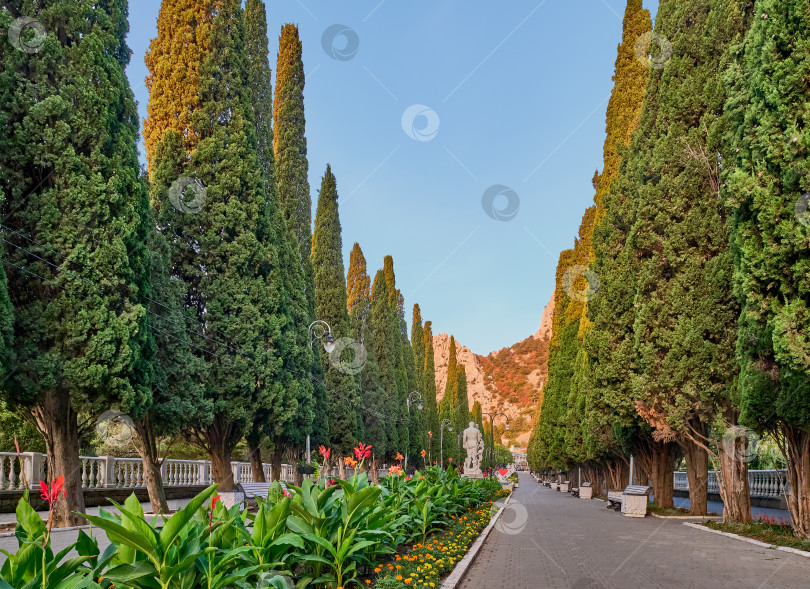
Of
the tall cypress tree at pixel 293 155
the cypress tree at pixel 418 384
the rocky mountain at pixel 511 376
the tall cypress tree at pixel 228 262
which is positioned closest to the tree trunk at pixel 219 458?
the tall cypress tree at pixel 228 262

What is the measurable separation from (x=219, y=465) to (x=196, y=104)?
942 centimetres

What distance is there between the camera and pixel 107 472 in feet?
49.1

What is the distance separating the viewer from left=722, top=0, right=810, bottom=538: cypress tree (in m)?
9.14

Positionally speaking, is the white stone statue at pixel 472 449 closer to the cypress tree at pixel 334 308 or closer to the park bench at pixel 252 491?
the cypress tree at pixel 334 308

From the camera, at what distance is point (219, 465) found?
17047mm

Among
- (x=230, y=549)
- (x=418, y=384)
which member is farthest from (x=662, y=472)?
(x=418, y=384)

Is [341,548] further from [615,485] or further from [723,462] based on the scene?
[615,485]

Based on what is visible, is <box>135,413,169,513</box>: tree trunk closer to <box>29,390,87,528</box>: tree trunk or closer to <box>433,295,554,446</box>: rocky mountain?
<box>29,390,87,528</box>: tree trunk

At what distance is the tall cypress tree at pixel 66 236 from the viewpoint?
1079 centimetres

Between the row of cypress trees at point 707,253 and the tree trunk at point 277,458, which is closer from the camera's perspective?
the row of cypress trees at point 707,253

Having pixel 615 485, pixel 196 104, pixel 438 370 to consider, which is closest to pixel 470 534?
pixel 196 104

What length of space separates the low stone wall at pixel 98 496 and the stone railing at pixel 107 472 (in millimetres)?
144

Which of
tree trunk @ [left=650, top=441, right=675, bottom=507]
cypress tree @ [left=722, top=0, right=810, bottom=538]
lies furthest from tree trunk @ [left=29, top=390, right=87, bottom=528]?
tree trunk @ [left=650, top=441, right=675, bottom=507]

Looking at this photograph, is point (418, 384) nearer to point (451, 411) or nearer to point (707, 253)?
point (451, 411)
